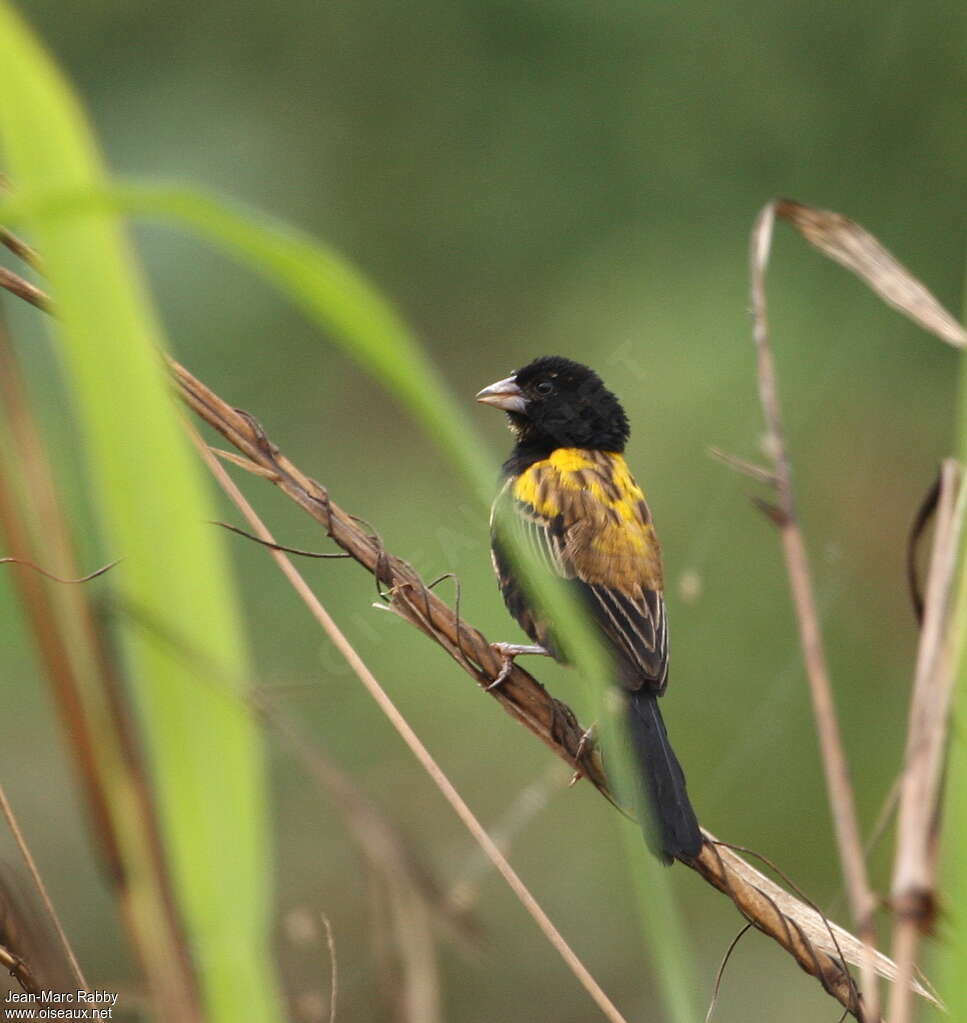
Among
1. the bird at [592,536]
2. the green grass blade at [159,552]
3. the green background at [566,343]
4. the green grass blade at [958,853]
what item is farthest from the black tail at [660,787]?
the green background at [566,343]

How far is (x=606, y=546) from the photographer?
366cm

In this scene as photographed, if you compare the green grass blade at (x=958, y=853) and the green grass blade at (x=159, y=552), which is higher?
the green grass blade at (x=159, y=552)

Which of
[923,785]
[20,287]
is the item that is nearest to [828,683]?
[923,785]

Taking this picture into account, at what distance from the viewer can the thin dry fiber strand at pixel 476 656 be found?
5.68 ft

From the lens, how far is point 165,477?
0.97 meters

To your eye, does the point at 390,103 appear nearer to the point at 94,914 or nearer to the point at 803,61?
the point at 803,61

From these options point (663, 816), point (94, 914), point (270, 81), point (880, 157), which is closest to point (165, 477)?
point (663, 816)

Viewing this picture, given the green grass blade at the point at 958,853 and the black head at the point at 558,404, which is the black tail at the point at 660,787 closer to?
the green grass blade at the point at 958,853

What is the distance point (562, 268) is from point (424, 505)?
1897 millimetres

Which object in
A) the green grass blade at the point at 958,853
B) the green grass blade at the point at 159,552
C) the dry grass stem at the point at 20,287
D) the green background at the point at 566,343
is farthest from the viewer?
the green background at the point at 566,343

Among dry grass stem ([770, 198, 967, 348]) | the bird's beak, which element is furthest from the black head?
dry grass stem ([770, 198, 967, 348])

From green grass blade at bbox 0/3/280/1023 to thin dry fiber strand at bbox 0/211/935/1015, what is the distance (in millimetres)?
651

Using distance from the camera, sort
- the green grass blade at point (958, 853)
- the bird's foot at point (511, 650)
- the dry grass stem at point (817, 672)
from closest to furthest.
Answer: the green grass blade at point (958, 853) → the dry grass stem at point (817, 672) → the bird's foot at point (511, 650)

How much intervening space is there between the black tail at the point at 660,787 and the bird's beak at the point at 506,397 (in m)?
1.29
